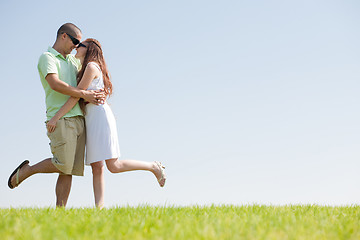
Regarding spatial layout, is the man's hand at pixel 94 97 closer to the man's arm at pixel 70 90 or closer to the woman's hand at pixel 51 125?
the man's arm at pixel 70 90

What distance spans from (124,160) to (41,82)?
1.78m

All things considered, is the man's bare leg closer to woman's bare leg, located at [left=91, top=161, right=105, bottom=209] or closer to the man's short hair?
woman's bare leg, located at [left=91, top=161, right=105, bottom=209]

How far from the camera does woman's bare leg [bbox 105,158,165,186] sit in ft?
18.8

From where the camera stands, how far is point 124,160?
19.3ft

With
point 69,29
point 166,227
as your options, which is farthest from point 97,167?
point 166,227

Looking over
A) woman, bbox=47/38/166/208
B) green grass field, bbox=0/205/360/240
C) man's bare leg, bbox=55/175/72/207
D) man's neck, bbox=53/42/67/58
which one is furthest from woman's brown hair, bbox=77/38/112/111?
green grass field, bbox=0/205/360/240

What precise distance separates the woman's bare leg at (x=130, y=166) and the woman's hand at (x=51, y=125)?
3.05 feet

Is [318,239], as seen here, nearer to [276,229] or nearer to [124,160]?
[276,229]

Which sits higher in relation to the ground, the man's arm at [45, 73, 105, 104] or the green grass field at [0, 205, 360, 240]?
the man's arm at [45, 73, 105, 104]

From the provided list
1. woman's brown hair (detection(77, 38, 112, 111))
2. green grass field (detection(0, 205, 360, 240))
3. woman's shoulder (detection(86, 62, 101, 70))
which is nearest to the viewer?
green grass field (detection(0, 205, 360, 240))

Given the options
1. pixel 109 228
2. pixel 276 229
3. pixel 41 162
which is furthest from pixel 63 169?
pixel 276 229

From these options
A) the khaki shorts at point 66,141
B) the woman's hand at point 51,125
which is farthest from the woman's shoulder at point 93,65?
the woman's hand at point 51,125

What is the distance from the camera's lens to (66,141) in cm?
568

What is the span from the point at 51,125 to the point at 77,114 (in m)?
0.41
